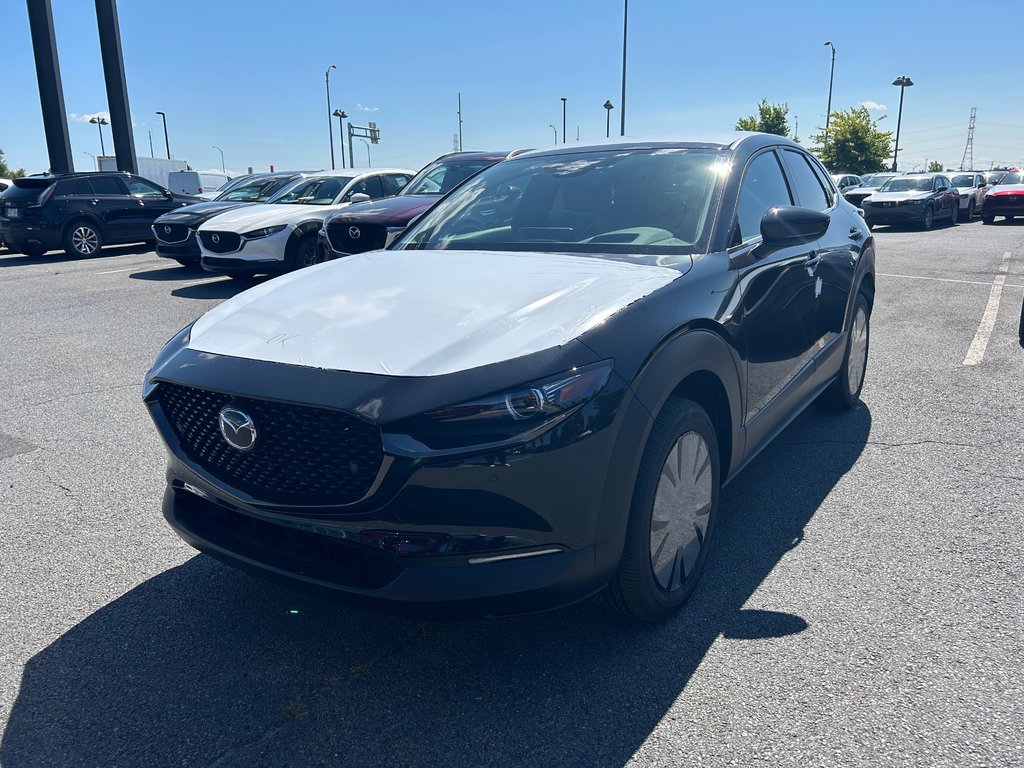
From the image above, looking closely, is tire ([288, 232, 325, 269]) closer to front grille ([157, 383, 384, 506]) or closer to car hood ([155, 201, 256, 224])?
car hood ([155, 201, 256, 224])

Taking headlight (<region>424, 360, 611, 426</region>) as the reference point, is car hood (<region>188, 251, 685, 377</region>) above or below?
above

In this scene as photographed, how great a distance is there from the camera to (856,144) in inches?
2060

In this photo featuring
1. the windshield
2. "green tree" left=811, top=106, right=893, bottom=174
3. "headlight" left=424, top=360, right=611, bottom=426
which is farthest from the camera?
"green tree" left=811, top=106, right=893, bottom=174

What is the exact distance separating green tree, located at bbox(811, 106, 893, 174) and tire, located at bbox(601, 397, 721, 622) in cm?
5396

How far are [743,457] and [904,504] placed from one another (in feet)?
3.46

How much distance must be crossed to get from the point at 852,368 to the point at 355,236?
5.71m

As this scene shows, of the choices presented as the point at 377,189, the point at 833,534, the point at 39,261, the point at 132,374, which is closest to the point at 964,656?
the point at 833,534

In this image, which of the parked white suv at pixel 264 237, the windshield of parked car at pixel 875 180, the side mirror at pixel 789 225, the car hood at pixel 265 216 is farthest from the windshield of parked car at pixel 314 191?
the windshield of parked car at pixel 875 180

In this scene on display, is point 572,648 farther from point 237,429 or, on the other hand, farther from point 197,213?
point 197,213

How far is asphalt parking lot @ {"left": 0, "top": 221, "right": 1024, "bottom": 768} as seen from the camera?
7.47 ft

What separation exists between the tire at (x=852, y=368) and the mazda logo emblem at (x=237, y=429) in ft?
12.0

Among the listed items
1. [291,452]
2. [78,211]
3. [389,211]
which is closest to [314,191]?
[389,211]

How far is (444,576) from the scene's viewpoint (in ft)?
7.32

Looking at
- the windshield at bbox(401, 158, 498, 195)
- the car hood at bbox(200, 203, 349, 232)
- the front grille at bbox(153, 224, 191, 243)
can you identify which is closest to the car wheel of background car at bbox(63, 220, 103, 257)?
the front grille at bbox(153, 224, 191, 243)
